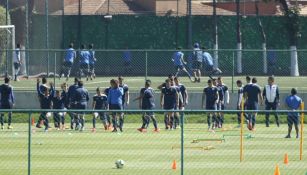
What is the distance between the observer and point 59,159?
29.3 m

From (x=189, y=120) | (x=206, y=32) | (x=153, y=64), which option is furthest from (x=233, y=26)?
(x=189, y=120)

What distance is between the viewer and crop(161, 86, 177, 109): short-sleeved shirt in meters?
41.1

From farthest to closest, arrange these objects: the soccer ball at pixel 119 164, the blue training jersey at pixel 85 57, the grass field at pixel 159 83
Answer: the blue training jersey at pixel 85 57, the grass field at pixel 159 83, the soccer ball at pixel 119 164

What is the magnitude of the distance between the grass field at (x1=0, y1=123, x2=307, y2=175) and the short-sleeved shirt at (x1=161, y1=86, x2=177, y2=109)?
9502mm

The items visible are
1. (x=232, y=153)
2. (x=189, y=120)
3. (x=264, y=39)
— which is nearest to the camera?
(x=232, y=153)

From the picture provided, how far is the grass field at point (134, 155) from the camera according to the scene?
26947 mm

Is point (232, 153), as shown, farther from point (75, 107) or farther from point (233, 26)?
point (233, 26)

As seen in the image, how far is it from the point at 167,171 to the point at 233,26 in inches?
1364

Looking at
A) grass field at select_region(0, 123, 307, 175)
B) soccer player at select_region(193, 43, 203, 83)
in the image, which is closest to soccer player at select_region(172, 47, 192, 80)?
soccer player at select_region(193, 43, 203, 83)

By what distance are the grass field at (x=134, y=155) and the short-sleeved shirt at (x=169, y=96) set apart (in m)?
9.50

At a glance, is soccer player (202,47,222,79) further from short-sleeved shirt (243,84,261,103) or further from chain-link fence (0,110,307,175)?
chain-link fence (0,110,307,175)

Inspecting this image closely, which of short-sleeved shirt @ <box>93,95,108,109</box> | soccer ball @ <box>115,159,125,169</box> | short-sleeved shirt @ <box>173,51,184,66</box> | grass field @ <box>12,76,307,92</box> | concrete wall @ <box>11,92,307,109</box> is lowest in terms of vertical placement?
soccer ball @ <box>115,159,125,169</box>

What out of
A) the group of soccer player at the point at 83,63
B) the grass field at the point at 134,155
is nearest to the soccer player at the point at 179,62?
the group of soccer player at the point at 83,63

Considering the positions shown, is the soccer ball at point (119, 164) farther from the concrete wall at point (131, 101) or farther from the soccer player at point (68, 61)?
the soccer player at point (68, 61)
